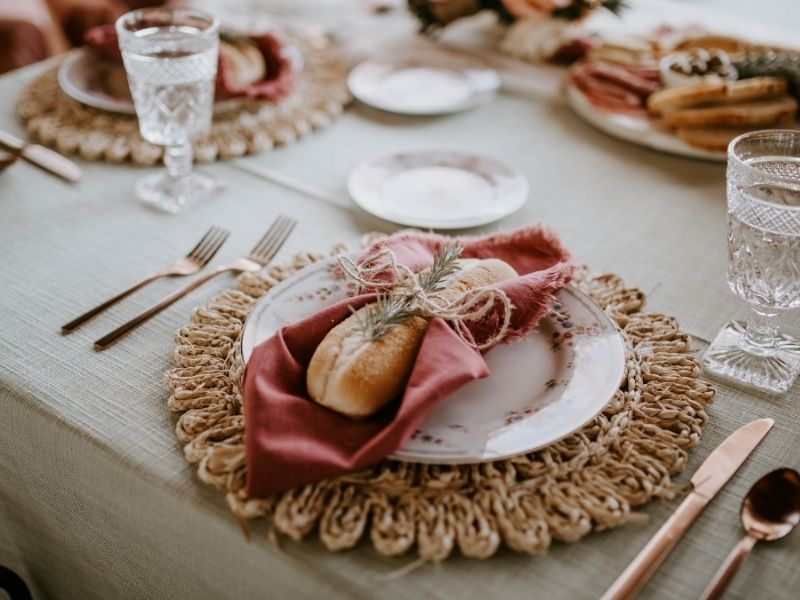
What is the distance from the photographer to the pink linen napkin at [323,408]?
0.62 m

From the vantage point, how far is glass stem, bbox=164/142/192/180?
114 centimetres

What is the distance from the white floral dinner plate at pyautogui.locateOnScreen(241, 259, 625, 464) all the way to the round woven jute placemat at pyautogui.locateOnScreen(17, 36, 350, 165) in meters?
0.45

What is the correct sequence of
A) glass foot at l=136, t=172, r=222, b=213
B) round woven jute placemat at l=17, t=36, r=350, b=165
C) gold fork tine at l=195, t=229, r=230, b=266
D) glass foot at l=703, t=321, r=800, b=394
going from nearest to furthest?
glass foot at l=703, t=321, r=800, b=394 < gold fork tine at l=195, t=229, r=230, b=266 < glass foot at l=136, t=172, r=222, b=213 < round woven jute placemat at l=17, t=36, r=350, b=165

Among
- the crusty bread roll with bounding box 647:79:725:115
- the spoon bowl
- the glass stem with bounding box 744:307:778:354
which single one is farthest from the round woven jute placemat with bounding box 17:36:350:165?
the spoon bowl

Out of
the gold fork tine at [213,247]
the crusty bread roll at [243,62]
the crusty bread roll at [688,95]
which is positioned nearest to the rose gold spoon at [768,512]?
the gold fork tine at [213,247]

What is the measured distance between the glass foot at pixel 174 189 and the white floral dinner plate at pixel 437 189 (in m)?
0.20

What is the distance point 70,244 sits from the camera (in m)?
1.01

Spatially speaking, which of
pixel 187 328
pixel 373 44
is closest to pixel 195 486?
pixel 187 328

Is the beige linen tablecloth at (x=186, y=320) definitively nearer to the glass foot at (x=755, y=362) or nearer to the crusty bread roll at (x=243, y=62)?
the glass foot at (x=755, y=362)

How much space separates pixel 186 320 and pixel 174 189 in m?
0.32

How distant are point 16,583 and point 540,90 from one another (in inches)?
43.2

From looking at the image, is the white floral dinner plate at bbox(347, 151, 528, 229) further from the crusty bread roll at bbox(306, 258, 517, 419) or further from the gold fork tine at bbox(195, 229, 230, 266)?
the crusty bread roll at bbox(306, 258, 517, 419)

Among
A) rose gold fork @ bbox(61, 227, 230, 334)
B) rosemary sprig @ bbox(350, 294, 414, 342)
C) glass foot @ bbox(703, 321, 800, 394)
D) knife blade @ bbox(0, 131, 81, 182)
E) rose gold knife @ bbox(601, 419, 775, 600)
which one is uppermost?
rosemary sprig @ bbox(350, 294, 414, 342)

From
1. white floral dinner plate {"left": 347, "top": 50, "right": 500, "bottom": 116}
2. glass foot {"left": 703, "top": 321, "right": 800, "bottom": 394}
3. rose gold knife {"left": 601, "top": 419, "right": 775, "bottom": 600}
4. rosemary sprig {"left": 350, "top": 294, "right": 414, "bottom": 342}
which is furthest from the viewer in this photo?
white floral dinner plate {"left": 347, "top": 50, "right": 500, "bottom": 116}
